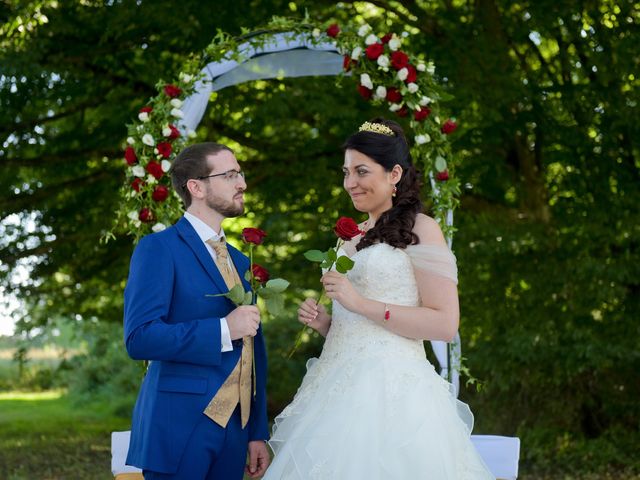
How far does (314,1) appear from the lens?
969 centimetres

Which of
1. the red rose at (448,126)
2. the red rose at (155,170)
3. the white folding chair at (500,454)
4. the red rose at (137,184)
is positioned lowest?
the white folding chair at (500,454)

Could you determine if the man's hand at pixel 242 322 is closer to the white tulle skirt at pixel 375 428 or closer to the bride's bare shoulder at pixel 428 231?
the white tulle skirt at pixel 375 428

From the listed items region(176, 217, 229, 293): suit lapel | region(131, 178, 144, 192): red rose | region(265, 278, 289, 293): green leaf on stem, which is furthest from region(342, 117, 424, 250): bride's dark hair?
region(131, 178, 144, 192): red rose

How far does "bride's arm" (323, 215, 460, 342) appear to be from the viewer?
3.73 meters

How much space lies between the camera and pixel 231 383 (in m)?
3.62

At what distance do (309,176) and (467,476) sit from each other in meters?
6.40

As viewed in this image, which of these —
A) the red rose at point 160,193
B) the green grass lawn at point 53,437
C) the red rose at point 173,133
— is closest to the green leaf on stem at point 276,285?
the red rose at point 160,193

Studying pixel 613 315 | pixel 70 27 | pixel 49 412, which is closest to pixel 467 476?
pixel 613 315

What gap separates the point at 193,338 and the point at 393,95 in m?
2.98

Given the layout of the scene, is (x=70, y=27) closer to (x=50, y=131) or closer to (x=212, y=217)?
(x=50, y=131)

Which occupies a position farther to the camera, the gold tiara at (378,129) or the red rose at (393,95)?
the red rose at (393,95)

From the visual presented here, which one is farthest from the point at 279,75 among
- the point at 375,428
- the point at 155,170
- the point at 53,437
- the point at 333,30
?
the point at 53,437

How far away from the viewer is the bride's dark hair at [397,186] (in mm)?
3938

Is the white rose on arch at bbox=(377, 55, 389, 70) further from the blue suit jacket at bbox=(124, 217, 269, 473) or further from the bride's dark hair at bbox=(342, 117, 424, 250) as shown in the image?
the blue suit jacket at bbox=(124, 217, 269, 473)
